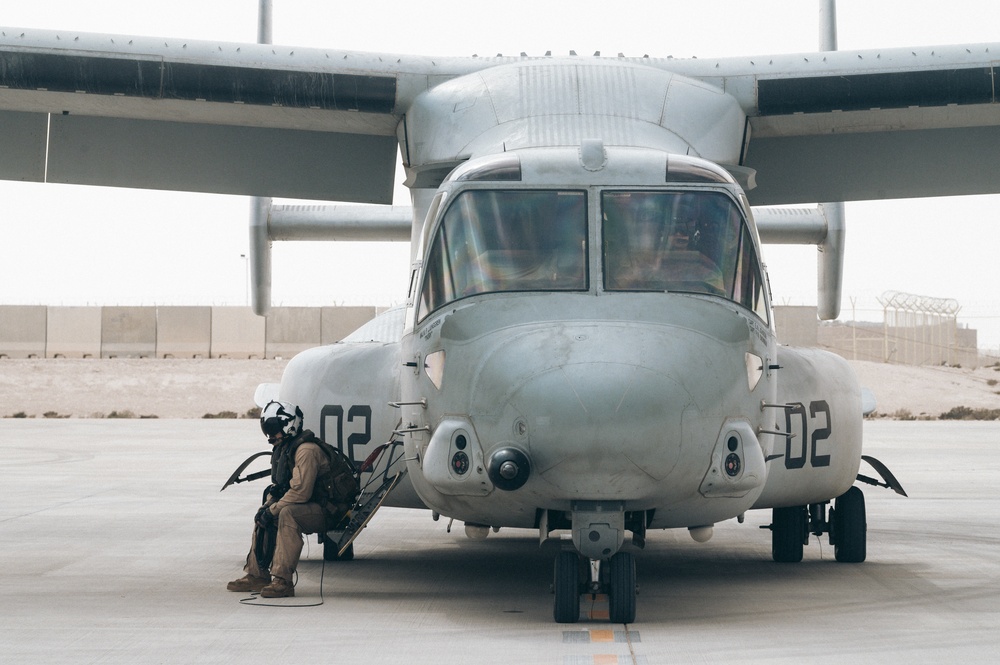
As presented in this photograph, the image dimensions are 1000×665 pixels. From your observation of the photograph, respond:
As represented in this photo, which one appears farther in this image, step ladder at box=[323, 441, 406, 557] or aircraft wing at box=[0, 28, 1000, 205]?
aircraft wing at box=[0, 28, 1000, 205]

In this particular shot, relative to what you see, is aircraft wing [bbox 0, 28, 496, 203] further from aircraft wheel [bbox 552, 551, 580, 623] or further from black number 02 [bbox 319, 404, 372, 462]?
aircraft wheel [bbox 552, 551, 580, 623]

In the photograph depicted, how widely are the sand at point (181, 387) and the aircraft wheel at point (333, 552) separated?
38766mm

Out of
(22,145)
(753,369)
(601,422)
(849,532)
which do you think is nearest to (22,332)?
(22,145)

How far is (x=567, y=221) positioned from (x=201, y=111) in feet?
13.9

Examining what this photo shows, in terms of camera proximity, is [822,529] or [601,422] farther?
[822,529]

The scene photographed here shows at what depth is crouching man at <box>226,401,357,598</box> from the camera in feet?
29.3

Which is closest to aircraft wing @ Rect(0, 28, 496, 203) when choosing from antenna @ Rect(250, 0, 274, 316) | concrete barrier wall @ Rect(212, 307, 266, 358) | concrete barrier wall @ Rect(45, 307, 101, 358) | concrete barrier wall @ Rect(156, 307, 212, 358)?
antenna @ Rect(250, 0, 274, 316)

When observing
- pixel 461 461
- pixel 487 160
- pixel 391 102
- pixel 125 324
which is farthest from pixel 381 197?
pixel 125 324

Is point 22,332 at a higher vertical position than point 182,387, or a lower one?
higher

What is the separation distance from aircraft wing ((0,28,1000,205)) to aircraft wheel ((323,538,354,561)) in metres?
3.31

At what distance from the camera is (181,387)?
55656 mm

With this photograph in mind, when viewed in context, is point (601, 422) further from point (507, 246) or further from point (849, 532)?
point (849, 532)

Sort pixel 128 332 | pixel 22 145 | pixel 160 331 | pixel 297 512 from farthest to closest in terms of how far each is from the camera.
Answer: pixel 128 332, pixel 160 331, pixel 22 145, pixel 297 512

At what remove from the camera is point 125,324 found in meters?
68.8
